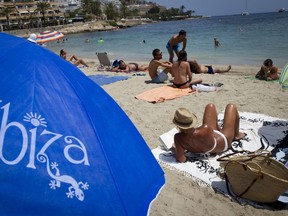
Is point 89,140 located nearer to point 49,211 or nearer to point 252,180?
point 49,211

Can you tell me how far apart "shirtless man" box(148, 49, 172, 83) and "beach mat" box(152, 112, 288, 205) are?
3.16m

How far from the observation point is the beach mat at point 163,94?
5.82 meters

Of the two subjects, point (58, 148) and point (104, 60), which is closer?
point (58, 148)

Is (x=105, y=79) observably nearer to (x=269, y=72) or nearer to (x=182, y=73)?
(x=182, y=73)

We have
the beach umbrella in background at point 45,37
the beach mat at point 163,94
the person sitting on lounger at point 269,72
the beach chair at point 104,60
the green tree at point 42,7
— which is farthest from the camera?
the green tree at point 42,7

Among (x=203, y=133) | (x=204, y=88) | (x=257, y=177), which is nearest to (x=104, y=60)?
(x=204, y=88)

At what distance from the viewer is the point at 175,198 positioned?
108 inches

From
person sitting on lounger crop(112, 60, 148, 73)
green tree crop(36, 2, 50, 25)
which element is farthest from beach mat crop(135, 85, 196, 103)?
green tree crop(36, 2, 50, 25)

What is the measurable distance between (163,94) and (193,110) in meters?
1.11

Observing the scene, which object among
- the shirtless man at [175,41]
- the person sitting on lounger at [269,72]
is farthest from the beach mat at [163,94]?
the shirtless man at [175,41]

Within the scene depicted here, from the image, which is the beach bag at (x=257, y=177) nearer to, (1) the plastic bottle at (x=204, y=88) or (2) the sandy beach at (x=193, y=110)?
(2) the sandy beach at (x=193, y=110)

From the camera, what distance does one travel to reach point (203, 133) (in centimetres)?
304

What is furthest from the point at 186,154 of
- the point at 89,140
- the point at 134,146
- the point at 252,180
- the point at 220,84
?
the point at 220,84

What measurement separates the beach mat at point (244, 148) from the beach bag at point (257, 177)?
0.19 m
